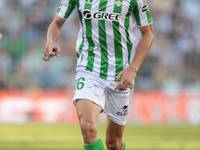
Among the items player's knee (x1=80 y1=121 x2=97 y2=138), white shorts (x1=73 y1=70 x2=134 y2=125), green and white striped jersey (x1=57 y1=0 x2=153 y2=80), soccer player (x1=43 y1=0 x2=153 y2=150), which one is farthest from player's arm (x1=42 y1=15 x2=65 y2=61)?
player's knee (x1=80 y1=121 x2=97 y2=138)

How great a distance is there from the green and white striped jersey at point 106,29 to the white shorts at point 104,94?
3.3 inches

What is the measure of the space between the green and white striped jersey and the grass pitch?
403 cm

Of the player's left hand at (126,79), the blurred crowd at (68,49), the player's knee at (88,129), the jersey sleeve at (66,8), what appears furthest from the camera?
the blurred crowd at (68,49)

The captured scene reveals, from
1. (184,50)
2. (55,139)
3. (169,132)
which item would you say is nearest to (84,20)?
(55,139)

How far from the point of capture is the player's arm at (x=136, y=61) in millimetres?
4605

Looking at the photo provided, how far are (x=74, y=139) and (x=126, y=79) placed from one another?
614 cm

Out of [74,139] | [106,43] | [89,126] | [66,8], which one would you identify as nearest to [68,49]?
[74,139]

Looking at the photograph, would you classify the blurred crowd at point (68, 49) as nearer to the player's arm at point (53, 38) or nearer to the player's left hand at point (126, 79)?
the player's arm at point (53, 38)

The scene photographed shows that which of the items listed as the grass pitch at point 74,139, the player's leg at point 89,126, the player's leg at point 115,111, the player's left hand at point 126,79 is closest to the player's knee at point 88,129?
the player's leg at point 89,126

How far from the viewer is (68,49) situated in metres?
16.0

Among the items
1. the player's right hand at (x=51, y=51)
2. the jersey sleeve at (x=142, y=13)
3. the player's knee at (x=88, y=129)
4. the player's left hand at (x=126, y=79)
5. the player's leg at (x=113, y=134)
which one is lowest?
the player's leg at (x=113, y=134)

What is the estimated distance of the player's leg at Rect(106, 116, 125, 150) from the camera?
17.6 feet

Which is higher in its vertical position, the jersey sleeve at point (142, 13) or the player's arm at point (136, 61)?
the jersey sleeve at point (142, 13)

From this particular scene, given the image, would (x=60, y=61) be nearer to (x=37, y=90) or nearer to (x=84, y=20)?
(x=37, y=90)
